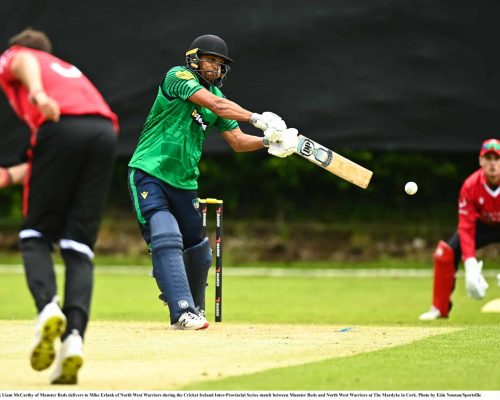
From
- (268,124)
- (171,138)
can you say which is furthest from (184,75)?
(268,124)

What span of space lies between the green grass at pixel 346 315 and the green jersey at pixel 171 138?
1553 millimetres

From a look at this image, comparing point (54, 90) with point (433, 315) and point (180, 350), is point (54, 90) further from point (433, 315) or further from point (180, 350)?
point (433, 315)

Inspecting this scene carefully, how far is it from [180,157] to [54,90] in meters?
1.98

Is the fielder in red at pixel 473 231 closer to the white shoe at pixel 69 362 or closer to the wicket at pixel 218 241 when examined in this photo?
the wicket at pixel 218 241

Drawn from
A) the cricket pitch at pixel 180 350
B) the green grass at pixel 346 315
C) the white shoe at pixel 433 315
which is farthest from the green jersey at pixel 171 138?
the white shoe at pixel 433 315

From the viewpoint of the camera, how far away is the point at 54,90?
3803mm

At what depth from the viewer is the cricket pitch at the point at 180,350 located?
375cm

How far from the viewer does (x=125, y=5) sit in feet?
24.4

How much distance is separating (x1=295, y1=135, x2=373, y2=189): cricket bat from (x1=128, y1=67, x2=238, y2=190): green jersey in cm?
56

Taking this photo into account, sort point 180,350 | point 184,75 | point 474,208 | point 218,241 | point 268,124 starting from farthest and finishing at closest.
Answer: point 474,208 → point 218,241 → point 184,75 → point 268,124 → point 180,350

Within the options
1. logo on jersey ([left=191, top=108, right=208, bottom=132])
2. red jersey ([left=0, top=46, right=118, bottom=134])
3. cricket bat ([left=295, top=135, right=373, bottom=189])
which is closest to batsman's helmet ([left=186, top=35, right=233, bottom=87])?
logo on jersey ([left=191, top=108, right=208, bottom=132])

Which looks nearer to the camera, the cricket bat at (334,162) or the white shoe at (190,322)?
the white shoe at (190,322)

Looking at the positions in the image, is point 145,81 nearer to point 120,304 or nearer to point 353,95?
point 353,95

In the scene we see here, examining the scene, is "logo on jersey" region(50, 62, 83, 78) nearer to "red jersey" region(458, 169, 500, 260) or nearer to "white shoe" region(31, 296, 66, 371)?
"white shoe" region(31, 296, 66, 371)
